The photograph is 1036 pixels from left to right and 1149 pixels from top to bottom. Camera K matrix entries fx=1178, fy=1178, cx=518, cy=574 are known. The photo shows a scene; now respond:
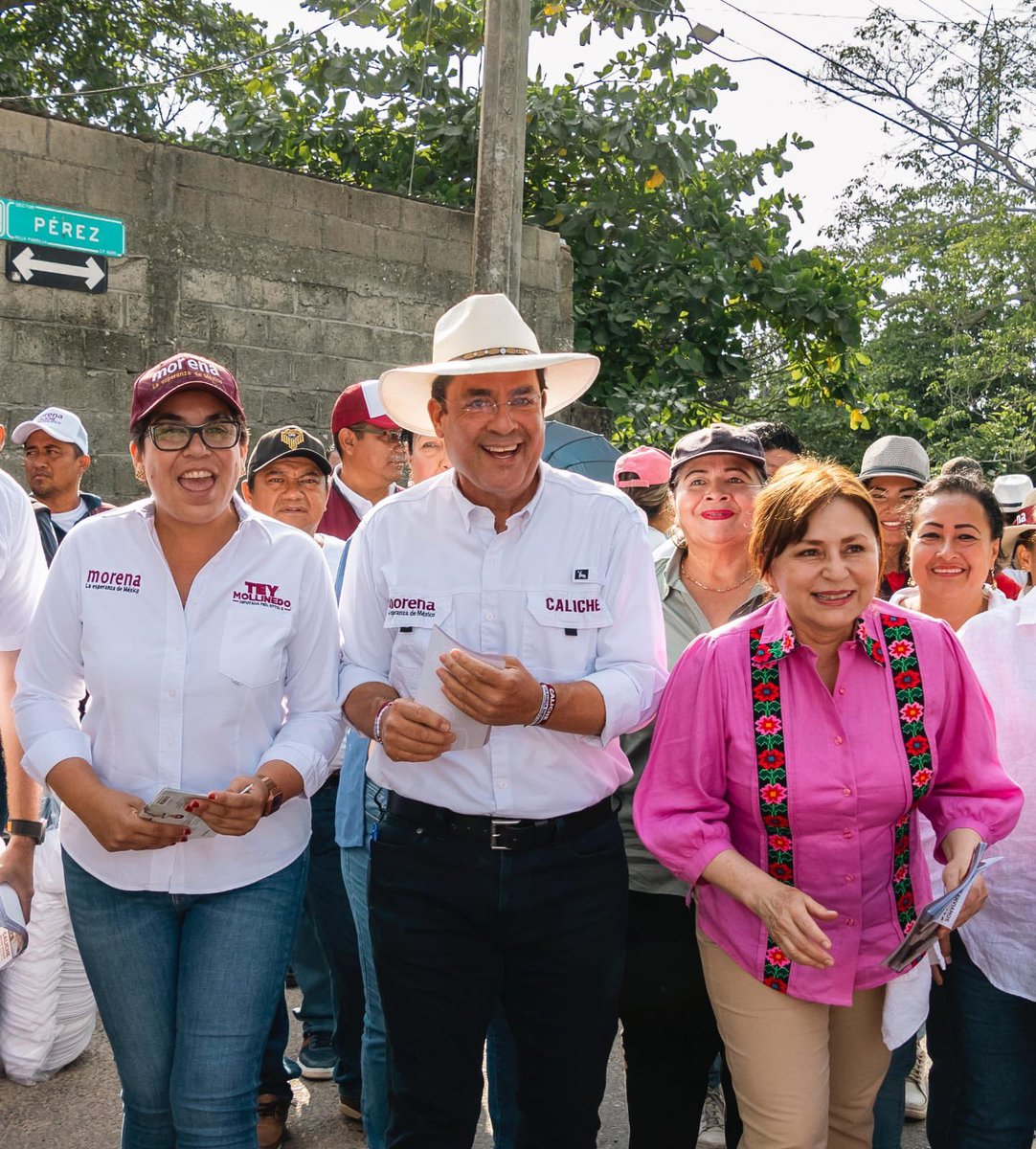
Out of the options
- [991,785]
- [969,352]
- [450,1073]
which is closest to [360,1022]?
[450,1073]

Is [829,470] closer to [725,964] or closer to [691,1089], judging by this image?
[725,964]

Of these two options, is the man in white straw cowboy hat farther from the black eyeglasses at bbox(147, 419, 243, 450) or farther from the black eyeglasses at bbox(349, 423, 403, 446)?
the black eyeglasses at bbox(349, 423, 403, 446)

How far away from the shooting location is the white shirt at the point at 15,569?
9.83 feet

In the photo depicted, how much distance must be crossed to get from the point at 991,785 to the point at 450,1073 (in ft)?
4.55

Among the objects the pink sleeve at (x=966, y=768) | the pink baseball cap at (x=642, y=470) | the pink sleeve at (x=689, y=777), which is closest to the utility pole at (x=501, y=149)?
the pink baseball cap at (x=642, y=470)

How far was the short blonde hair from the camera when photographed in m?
2.70

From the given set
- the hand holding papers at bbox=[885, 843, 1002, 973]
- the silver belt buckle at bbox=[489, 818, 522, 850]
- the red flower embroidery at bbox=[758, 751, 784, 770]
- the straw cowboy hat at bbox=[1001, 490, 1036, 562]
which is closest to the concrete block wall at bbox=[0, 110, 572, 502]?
the straw cowboy hat at bbox=[1001, 490, 1036, 562]

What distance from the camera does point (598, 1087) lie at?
2.75m

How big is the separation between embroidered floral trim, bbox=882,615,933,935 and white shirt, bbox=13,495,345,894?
1303 mm

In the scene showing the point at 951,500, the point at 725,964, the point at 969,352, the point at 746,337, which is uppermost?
the point at 969,352

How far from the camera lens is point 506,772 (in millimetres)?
2629

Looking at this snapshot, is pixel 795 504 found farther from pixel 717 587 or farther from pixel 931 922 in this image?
pixel 931 922

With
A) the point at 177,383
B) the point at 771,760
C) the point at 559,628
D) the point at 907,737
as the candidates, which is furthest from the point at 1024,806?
the point at 177,383

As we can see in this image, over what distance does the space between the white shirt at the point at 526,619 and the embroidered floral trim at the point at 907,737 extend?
53 centimetres
